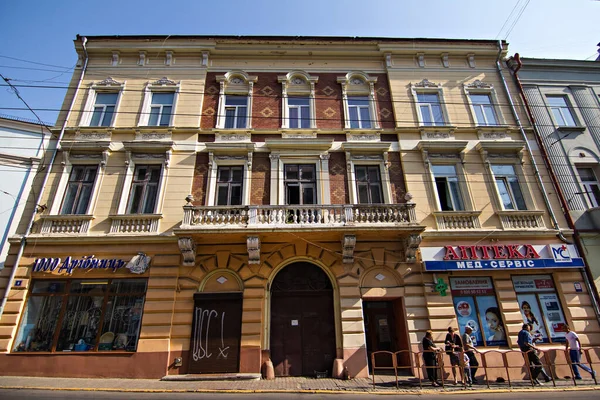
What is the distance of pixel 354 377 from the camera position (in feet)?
31.1

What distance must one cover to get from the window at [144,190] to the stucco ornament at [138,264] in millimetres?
1907

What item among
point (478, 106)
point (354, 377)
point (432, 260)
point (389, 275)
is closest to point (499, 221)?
point (432, 260)

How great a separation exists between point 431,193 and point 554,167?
576 cm

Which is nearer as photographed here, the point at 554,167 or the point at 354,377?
the point at 354,377

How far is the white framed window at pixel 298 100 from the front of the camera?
530 inches

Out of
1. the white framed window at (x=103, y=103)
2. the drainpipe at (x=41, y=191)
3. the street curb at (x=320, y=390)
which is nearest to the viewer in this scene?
the street curb at (x=320, y=390)

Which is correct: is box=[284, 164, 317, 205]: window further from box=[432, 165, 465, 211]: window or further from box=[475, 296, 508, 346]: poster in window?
box=[475, 296, 508, 346]: poster in window

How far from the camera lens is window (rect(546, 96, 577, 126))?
13836mm

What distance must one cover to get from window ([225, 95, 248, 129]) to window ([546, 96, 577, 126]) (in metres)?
14.5

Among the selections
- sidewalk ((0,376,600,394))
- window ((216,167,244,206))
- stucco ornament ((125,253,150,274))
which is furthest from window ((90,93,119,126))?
sidewalk ((0,376,600,394))

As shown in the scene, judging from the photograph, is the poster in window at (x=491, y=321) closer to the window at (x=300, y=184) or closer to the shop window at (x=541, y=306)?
the shop window at (x=541, y=306)

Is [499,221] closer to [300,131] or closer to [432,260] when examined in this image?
[432,260]

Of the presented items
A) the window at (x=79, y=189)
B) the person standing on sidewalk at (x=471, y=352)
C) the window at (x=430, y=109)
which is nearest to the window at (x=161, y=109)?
the window at (x=79, y=189)

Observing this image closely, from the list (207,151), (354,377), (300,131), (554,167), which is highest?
(300,131)
